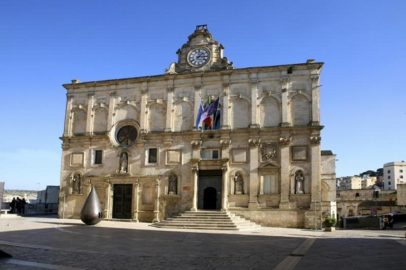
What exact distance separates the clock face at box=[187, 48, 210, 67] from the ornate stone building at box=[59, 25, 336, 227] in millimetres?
89

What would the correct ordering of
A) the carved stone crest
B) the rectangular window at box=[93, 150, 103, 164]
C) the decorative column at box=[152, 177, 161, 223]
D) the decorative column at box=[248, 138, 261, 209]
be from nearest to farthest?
1. the decorative column at box=[248, 138, 261, 209]
2. the carved stone crest
3. the decorative column at box=[152, 177, 161, 223]
4. the rectangular window at box=[93, 150, 103, 164]

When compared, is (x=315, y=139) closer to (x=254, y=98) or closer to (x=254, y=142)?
(x=254, y=142)

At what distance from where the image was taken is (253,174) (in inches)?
1205

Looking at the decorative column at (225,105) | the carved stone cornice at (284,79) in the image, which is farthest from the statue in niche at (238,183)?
the carved stone cornice at (284,79)

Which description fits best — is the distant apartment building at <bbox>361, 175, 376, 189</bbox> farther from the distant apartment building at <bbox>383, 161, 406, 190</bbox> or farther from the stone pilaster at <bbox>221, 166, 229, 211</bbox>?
the stone pilaster at <bbox>221, 166, 229, 211</bbox>

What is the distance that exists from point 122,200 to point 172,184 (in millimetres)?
4826

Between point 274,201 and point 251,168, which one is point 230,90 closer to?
point 251,168

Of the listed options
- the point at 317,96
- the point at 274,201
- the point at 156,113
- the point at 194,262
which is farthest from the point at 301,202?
the point at 194,262

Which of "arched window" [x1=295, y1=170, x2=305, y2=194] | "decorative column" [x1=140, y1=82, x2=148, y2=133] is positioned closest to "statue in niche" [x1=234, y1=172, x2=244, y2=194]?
"arched window" [x1=295, y1=170, x2=305, y2=194]

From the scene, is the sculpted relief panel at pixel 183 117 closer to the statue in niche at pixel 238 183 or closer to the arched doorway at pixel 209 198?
the arched doorway at pixel 209 198

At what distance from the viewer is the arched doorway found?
31.6 meters

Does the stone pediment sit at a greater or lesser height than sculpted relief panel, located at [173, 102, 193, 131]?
lesser

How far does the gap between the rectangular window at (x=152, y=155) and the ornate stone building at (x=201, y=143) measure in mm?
85

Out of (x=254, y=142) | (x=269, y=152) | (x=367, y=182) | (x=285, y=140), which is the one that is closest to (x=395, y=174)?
(x=367, y=182)
